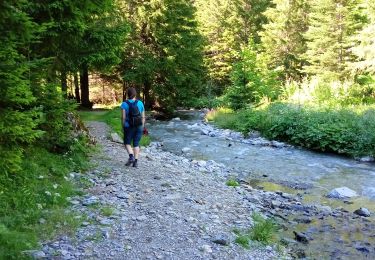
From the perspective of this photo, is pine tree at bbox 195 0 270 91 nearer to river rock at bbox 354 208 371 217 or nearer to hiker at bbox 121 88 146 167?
hiker at bbox 121 88 146 167

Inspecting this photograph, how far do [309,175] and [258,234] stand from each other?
218 inches

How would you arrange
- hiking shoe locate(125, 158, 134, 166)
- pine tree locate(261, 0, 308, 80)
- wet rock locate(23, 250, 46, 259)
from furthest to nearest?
pine tree locate(261, 0, 308, 80)
hiking shoe locate(125, 158, 134, 166)
wet rock locate(23, 250, 46, 259)

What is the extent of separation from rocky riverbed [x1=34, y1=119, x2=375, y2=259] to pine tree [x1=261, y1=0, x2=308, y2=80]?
25.4 m

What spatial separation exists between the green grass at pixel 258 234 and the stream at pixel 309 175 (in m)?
0.40

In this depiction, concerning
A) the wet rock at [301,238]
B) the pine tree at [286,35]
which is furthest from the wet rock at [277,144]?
the pine tree at [286,35]

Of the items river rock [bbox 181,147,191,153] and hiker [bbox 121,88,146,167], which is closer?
hiker [bbox 121,88,146,167]

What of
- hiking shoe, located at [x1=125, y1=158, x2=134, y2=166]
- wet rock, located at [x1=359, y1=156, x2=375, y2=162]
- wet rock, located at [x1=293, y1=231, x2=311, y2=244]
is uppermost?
hiking shoe, located at [x1=125, y1=158, x2=134, y2=166]

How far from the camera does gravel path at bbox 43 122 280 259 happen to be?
5113 mm

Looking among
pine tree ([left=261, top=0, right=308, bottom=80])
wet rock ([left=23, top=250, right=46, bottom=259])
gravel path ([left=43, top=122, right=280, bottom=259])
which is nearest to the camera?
wet rock ([left=23, top=250, right=46, bottom=259])

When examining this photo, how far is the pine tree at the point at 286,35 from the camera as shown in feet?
107

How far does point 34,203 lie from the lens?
19.6 feet

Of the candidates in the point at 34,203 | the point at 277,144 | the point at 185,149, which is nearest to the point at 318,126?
the point at 277,144

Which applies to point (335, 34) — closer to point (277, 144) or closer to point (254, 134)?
point (254, 134)

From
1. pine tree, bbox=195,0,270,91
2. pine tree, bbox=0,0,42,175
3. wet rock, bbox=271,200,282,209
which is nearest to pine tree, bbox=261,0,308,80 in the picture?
pine tree, bbox=195,0,270,91
